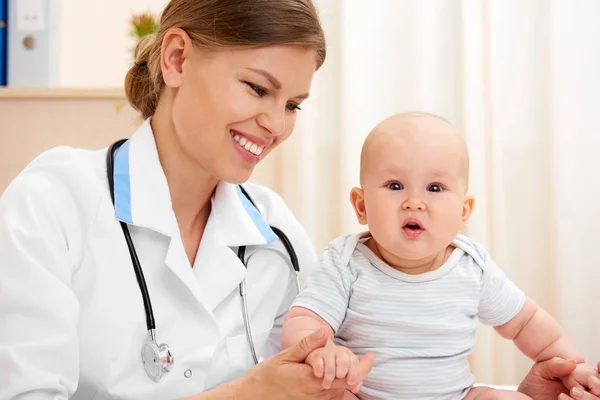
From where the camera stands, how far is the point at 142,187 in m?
1.33

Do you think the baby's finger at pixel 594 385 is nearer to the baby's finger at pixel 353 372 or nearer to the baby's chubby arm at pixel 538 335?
the baby's chubby arm at pixel 538 335

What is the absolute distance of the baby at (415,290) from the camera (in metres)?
1.23

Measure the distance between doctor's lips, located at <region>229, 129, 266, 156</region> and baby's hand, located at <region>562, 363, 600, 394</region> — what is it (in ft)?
2.43

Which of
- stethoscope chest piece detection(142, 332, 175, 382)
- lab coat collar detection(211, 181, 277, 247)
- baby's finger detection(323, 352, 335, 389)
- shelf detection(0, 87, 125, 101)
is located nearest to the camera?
baby's finger detection(323, 352, 335, 389)

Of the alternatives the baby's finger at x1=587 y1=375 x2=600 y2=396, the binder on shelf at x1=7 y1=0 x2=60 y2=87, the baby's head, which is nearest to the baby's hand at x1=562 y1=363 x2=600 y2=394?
the baby's finger at x1=587 y1=375 x2=600 y2=396

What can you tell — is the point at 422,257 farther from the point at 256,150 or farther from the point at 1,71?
the point at 1,71

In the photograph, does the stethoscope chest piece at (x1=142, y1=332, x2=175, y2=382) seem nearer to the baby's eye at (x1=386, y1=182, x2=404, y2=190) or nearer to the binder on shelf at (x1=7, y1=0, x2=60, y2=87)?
the baby's eye at (x1=386, y1=182, x2=404, y2=190)

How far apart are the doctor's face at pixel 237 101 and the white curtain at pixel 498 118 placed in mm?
1232

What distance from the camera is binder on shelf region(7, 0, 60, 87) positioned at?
2.15 m

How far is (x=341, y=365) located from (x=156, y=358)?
354mm

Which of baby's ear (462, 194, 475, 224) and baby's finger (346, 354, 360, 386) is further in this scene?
baby's ear (462, 194, 475, 224)

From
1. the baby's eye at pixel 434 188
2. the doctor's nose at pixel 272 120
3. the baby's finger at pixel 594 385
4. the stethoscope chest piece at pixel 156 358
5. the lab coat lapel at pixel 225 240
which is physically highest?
the doctor's nose at pixel 272 120

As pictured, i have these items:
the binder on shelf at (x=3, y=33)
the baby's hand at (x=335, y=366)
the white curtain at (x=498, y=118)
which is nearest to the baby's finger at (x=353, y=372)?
the baby's hand at (x=335, y=366)

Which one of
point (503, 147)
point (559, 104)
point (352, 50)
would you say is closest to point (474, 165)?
point (503, 147)
